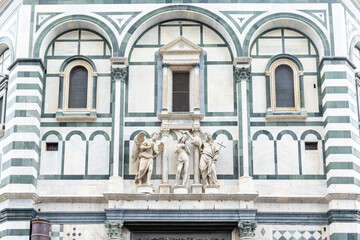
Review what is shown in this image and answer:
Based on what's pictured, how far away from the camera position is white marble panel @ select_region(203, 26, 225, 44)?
22688 millimetres

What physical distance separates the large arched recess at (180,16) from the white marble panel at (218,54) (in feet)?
0.72

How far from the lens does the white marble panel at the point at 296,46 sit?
22578 mm

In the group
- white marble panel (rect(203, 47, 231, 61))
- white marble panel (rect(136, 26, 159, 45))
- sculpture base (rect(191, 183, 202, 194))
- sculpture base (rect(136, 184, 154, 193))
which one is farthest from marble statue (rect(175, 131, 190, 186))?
white marble panel (rect(136, 26, 159, 45))

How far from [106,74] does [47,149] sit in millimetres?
2730

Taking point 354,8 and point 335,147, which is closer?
point 335,147

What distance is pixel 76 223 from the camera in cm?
2091

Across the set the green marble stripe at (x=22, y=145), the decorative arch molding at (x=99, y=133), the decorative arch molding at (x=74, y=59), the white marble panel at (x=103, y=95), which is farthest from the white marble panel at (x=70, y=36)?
the green marble stripe at (x=22, y=145)

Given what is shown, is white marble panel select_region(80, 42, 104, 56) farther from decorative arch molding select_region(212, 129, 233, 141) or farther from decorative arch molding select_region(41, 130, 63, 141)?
decorative arch molding select_region(212, 129, 233, 141)

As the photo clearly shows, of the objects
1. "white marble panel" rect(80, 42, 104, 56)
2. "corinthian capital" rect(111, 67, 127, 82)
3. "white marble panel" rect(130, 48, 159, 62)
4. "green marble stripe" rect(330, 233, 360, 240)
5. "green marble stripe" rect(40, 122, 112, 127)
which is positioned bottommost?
"green marble stripe" rect(330, 233, 360, 240)

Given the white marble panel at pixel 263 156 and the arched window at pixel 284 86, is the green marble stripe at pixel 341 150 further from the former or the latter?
the arched window at pixel 284 86

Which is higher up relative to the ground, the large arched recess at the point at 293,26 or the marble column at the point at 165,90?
the large arched recess at the point at 293,26

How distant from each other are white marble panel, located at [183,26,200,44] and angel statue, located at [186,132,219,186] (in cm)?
312

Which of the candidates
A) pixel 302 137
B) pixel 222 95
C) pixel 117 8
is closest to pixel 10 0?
pixel 117 8

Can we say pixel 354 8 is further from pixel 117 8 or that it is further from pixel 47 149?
pixel 47 149
